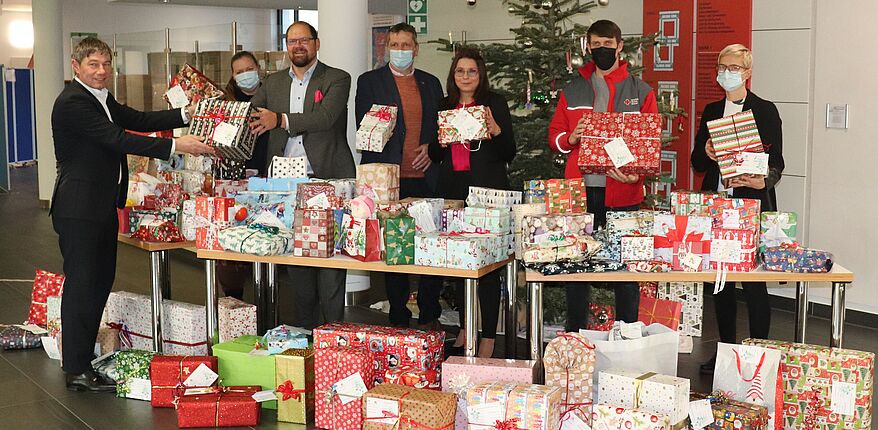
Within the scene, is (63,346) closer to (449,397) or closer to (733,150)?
(449,397)

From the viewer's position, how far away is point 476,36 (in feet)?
29.9

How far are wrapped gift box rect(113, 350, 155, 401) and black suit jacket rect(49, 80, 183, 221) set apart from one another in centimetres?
74

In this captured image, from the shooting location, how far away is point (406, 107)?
5.97m

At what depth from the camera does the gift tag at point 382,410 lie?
4.35 metres

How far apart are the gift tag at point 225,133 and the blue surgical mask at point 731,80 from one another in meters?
2.50

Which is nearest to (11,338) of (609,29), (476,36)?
(609,29)

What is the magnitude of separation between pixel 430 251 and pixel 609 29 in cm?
152

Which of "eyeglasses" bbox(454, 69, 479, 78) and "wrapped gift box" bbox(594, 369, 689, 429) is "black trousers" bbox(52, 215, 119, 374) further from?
"wrapped gift box" bbox(594, 369, 689, 429)

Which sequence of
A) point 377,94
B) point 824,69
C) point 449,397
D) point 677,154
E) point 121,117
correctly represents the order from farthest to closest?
point 677,154, point 824,69, point 377,94, point 121,117, point 449,397

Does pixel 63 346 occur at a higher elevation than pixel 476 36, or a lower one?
lower

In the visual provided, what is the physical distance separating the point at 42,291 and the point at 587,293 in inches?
131

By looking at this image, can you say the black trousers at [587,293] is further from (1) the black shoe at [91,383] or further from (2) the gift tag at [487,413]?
(1) the black shoe at [91,383]

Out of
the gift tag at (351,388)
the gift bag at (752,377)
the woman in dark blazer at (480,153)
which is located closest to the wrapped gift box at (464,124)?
the woman in dark blazer at (480,153)

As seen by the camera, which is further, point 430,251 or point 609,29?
point 609,29
